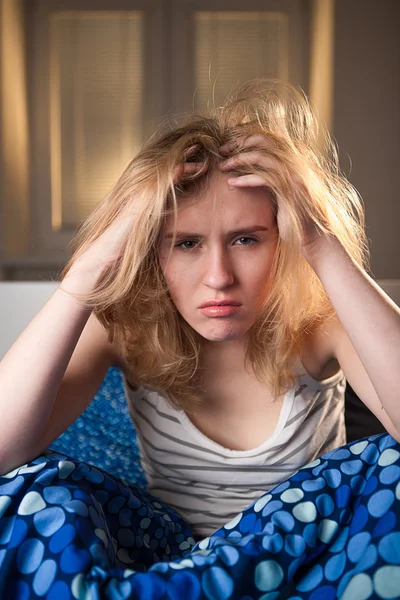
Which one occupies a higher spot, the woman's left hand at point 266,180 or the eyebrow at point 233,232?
the woman's left hand at point 266,180

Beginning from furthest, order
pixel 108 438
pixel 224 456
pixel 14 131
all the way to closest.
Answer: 1. pixel 14 131
2. pixel 108 438
3. pixel 224 456

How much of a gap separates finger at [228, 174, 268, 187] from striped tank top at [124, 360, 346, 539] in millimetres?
332

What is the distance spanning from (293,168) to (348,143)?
3.28 metres

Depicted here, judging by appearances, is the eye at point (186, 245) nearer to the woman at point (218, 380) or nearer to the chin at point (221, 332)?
the woman at point (218, 380)

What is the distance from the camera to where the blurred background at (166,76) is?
4008mm

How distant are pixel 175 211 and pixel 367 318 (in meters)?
0.29

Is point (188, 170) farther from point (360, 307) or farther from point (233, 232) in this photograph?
point (360, 307)

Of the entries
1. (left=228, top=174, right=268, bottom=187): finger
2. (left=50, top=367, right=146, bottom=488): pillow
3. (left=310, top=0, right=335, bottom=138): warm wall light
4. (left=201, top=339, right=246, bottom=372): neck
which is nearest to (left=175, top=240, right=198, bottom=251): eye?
(left=228, top=174, right=268, bottom=187): finger

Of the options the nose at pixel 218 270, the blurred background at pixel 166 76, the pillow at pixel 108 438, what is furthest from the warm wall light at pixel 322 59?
the nose at pixel 218 270

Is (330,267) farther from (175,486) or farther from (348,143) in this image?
(348,143)

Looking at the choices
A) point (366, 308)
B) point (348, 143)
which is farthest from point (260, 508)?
point (348, 143)

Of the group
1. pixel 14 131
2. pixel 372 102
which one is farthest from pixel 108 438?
pixel 372 102

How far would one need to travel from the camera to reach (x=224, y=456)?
1089mm

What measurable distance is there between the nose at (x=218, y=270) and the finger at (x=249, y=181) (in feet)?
0.30
